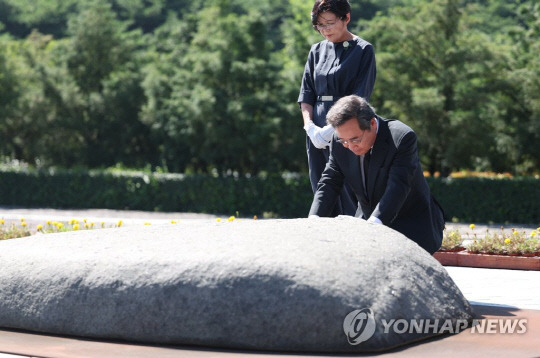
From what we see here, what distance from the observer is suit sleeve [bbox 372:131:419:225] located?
5762 millimetres

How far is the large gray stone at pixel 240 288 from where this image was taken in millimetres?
4508

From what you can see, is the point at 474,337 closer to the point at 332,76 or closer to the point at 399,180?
the point at 399,180

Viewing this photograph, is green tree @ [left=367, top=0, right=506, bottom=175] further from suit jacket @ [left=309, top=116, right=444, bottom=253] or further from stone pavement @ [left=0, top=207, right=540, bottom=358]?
suit jacket @ [left=309, top=116, right=444, bottom=253]

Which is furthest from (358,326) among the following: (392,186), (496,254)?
(496,254)

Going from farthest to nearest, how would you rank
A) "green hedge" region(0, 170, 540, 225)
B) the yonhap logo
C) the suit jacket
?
"green hedge" region(0, 170, 540, 225) < the suit jacket < the yonhap logo

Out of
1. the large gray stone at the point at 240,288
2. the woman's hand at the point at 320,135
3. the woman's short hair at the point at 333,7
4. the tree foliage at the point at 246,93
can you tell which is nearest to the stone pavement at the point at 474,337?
the large gray stone at the point at 240,288

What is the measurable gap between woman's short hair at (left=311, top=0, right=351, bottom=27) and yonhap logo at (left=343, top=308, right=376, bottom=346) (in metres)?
3.21

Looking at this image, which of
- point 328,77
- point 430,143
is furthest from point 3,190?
point 328,77

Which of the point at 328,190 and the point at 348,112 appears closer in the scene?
the point at 348,112

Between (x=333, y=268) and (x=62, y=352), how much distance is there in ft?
4.78

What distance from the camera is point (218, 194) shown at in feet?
74.2

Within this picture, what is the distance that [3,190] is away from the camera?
2619cm

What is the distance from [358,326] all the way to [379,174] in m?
1.72

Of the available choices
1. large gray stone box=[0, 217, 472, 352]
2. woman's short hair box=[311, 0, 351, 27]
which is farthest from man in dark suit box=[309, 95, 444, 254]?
woman's short hair box=[311, 0, 351, 27]
